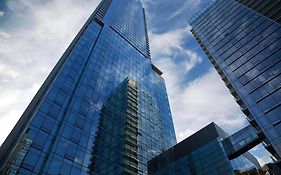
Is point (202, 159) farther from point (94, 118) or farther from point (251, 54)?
point (251, 54)

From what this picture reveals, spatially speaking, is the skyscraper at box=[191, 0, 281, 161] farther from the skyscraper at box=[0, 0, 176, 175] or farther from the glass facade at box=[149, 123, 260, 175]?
the skyscraper at box=[0, 0, 176, 175]

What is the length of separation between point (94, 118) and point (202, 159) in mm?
23245

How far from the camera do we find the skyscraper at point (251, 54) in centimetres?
3556

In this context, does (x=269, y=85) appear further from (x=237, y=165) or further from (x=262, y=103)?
(x=237, y=165)

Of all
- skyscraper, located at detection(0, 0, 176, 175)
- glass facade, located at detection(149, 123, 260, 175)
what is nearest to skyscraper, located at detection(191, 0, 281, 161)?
glass facade, located at detection(149, 123, 260, 175)

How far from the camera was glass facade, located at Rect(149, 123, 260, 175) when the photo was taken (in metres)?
39.8

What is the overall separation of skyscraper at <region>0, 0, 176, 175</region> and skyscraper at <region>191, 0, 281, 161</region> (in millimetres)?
20838

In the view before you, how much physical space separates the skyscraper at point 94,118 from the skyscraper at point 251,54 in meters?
20.8

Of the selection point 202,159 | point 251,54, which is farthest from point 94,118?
point 251,54

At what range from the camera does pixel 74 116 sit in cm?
3641

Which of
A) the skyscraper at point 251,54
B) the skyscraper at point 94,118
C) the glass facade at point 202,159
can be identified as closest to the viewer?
the skyscraper at point 94,118

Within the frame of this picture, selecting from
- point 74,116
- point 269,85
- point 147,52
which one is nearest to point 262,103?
point 269,85

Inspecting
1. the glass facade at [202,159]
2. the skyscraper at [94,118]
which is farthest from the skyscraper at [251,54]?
the skyscraper at [94,118]

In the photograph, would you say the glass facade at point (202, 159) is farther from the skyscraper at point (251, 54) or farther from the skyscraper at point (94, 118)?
the skyscraper at point (251, 54)
